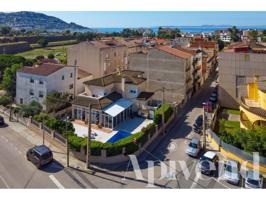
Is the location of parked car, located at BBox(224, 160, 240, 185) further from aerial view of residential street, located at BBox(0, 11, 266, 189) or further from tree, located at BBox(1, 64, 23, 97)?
tree, located at BBox(1, 64, 23, 97)

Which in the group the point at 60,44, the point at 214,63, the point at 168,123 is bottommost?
the point at 168,123

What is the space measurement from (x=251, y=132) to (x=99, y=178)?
12.5 meters

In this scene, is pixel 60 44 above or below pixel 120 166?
above

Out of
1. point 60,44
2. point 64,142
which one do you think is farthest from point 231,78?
point 60,44

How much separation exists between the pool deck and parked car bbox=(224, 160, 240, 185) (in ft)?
34.5

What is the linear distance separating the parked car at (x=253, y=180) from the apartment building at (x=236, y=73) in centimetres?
1827

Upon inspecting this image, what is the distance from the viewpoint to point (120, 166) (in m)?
21.6

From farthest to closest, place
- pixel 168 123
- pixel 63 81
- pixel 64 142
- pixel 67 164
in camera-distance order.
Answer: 1. pixel 63 81
2. pixel 168 123
3. pixel 64 142
4. pixel 67 164

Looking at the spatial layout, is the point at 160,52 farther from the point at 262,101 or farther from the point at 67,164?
the point at 67,164

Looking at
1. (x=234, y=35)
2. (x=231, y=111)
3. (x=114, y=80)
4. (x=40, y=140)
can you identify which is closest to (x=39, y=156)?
(x=40, y=140)

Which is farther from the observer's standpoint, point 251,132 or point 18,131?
point 18,131

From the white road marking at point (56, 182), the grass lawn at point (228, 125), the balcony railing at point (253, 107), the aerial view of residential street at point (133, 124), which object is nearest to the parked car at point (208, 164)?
the aerial view of residential street at point (133, 124)

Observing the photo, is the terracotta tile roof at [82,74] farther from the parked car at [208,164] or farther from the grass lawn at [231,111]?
the parked car at [208,164]

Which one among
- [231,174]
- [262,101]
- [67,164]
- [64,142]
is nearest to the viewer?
[231,174]
